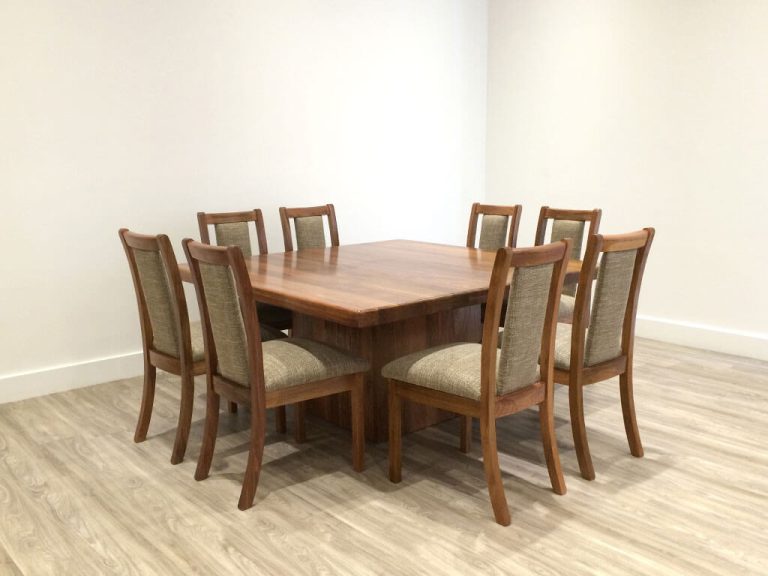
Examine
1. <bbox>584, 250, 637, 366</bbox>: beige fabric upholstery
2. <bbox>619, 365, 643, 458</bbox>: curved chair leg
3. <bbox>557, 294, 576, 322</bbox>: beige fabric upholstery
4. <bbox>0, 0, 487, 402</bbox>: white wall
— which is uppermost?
<bbox>0, 0, 487, 402</bbox>: white wall

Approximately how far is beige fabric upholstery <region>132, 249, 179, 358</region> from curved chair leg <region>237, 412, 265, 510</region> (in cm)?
64

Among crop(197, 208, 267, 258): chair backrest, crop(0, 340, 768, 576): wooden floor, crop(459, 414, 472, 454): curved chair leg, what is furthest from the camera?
crop(197, 208, 267, 258): chair backrest

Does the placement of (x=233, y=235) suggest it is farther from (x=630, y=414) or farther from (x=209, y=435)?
(x=630, y=414)

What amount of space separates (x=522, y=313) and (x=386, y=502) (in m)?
0.82

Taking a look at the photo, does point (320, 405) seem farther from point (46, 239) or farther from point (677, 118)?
point (677, 118)

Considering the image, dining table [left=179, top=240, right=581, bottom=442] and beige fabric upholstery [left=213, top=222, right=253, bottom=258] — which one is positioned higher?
beige fabric upholstery [left=213, top=222, right=253, bottom=258]

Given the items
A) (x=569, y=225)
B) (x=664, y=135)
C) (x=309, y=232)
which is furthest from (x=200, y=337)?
(x=664, y=135)

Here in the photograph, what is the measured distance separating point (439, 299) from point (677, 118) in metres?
2.78

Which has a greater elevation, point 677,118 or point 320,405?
point 677,118

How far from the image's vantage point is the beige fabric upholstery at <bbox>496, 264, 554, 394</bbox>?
2.25m

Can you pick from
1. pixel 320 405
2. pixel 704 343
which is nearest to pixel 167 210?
pixel 320 405

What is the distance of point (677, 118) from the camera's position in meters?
4.52

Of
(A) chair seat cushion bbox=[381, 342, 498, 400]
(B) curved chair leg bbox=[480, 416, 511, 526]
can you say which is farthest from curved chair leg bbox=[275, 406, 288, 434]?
(B) curved chair leg bbox=[480, 416, 511, 526]

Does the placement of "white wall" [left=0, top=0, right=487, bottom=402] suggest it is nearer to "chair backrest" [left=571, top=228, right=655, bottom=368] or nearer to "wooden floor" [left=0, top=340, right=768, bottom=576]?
"wooden floor" [left=0, top=340, right=768, bottom=576]
